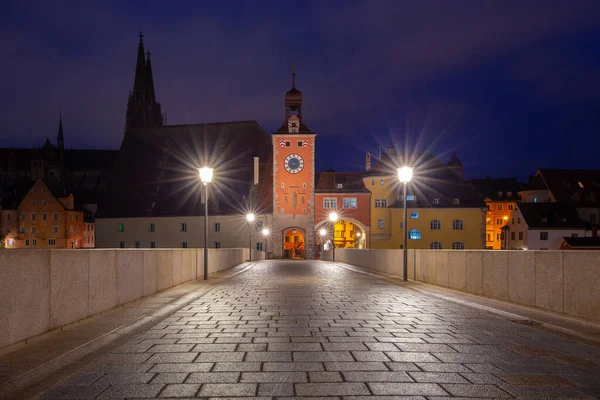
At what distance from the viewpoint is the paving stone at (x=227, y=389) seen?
5664 millimetres

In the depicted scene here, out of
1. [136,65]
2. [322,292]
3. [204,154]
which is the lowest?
[322,292]

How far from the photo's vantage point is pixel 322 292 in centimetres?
1666

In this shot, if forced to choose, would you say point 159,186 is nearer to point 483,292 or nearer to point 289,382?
point 483,292

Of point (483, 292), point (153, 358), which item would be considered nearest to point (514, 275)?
point (483, 292)

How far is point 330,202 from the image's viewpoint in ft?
265

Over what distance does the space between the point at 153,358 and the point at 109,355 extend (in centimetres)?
65

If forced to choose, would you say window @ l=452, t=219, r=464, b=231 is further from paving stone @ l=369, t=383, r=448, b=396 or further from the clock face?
paving stone @ l=369, t=383, r=448, b=396

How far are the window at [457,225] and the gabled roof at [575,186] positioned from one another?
20645 mm

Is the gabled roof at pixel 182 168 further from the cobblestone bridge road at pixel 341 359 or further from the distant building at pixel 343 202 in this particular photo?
the cobblestone bridge road at pixel 341 359

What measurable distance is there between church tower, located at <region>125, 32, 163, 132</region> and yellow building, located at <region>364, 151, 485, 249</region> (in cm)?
5820

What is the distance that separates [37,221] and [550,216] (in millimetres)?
75598

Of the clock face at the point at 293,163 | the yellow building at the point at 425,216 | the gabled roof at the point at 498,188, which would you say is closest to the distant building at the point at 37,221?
the clock face at the point at 293,163

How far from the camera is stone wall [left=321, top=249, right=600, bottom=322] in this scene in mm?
9836

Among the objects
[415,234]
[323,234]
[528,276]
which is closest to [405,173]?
[528,276]
